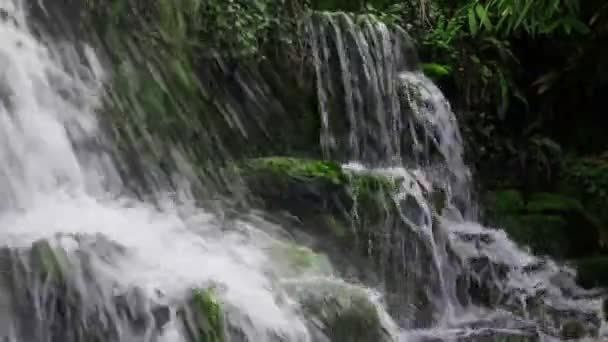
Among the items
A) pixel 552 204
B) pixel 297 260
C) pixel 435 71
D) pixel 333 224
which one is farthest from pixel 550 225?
pixel 297 260

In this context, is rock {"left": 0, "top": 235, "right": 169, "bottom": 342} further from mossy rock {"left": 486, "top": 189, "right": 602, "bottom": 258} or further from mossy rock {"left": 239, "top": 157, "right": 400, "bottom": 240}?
mossy rock {"left": 486, "top": 189, "right": 602, "bottom": 258}

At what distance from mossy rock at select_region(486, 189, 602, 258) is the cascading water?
291 mm

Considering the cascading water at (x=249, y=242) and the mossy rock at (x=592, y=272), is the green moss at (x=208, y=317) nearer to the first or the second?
the cascading water at (x=249, y=242)

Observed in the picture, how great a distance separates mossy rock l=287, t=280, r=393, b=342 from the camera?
489cm

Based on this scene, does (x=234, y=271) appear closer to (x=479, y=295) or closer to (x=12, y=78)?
(x=12, y=78)

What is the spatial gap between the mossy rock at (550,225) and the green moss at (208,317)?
4.51m

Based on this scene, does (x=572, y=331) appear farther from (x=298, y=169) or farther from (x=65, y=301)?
(x=65, y=301)

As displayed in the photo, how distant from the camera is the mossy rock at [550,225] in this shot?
26.8 ft

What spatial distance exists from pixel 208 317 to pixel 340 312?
3.01 feet

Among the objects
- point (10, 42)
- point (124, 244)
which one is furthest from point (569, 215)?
point (10, 42)

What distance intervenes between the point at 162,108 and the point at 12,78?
54.4 inches

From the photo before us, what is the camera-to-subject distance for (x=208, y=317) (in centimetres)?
443

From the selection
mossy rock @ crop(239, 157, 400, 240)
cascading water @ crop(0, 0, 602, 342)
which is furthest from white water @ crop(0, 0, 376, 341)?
mossy rock @ crop(239, 157, 400, 240)

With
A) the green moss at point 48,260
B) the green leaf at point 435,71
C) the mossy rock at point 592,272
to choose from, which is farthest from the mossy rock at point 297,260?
the green leaf at point 435,71
